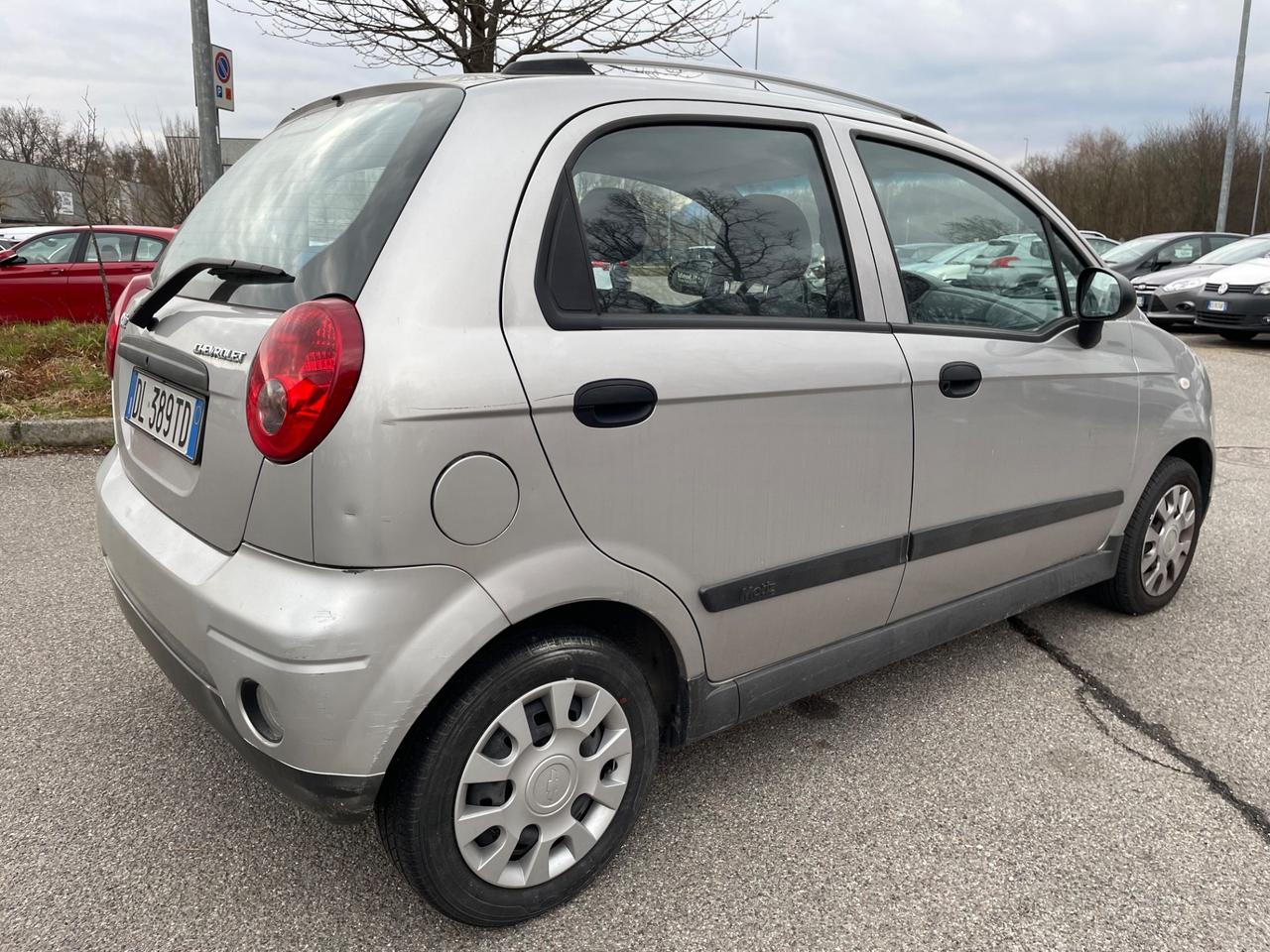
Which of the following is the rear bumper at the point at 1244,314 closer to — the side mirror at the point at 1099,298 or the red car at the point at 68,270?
the side mirror at the point at 1099,298

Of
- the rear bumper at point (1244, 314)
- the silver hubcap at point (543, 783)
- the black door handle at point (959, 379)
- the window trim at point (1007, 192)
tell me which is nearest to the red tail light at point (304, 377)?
the silver hubcap at point (543, 783)

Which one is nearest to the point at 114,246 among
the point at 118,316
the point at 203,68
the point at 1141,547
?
the point at 203,68

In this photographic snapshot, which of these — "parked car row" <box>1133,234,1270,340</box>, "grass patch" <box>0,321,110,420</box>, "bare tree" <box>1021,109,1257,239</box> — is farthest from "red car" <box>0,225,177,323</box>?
"bare tree" <box>1021,109,1257,239</box>

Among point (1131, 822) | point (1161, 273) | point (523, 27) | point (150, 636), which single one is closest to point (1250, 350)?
point (1161, 273)

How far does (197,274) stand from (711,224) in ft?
Result: 3.76

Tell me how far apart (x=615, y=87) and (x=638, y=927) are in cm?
178

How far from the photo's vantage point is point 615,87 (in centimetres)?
205

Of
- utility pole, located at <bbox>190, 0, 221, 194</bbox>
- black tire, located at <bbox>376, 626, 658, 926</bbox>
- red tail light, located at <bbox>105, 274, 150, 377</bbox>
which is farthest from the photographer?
utility pole, located at <bbox>190, 0, 221, 194</bbox>

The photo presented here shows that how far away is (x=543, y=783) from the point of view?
1931 millimetres

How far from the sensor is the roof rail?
7.00 feet

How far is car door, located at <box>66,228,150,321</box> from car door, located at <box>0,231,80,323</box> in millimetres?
94

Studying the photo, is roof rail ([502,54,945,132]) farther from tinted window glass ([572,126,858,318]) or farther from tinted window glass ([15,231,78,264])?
Result: tinted window glass ([15,231,78,264])

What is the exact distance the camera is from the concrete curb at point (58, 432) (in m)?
5.72

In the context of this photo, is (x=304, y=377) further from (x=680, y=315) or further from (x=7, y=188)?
(x=7, y=188)
